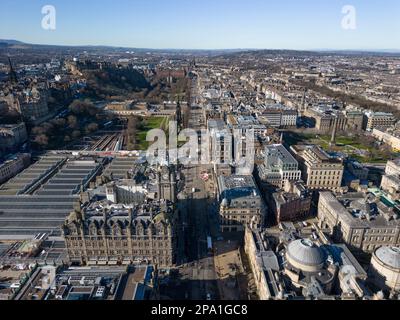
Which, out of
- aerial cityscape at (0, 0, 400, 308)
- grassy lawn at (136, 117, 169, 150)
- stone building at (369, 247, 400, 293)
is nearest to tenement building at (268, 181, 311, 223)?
aerial cityscape at (0, 0, 400, 308)

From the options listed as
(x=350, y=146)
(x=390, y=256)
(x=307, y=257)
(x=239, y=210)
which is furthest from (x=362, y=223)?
(x=350, y=146)

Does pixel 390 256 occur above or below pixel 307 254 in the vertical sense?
below

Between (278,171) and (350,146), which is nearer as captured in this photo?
(278,171)

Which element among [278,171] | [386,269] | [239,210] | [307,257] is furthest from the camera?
[278,171]

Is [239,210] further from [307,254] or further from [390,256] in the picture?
[390,256]

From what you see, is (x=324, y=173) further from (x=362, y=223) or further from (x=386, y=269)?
(x=386, y=269)

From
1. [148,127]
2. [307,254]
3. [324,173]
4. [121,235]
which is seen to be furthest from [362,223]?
[148,127]

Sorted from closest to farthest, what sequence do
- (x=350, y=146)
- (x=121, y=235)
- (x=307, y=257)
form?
1. (x=307, y=257)
2. (x=121, y=235)
3. (x=350, y=146)
